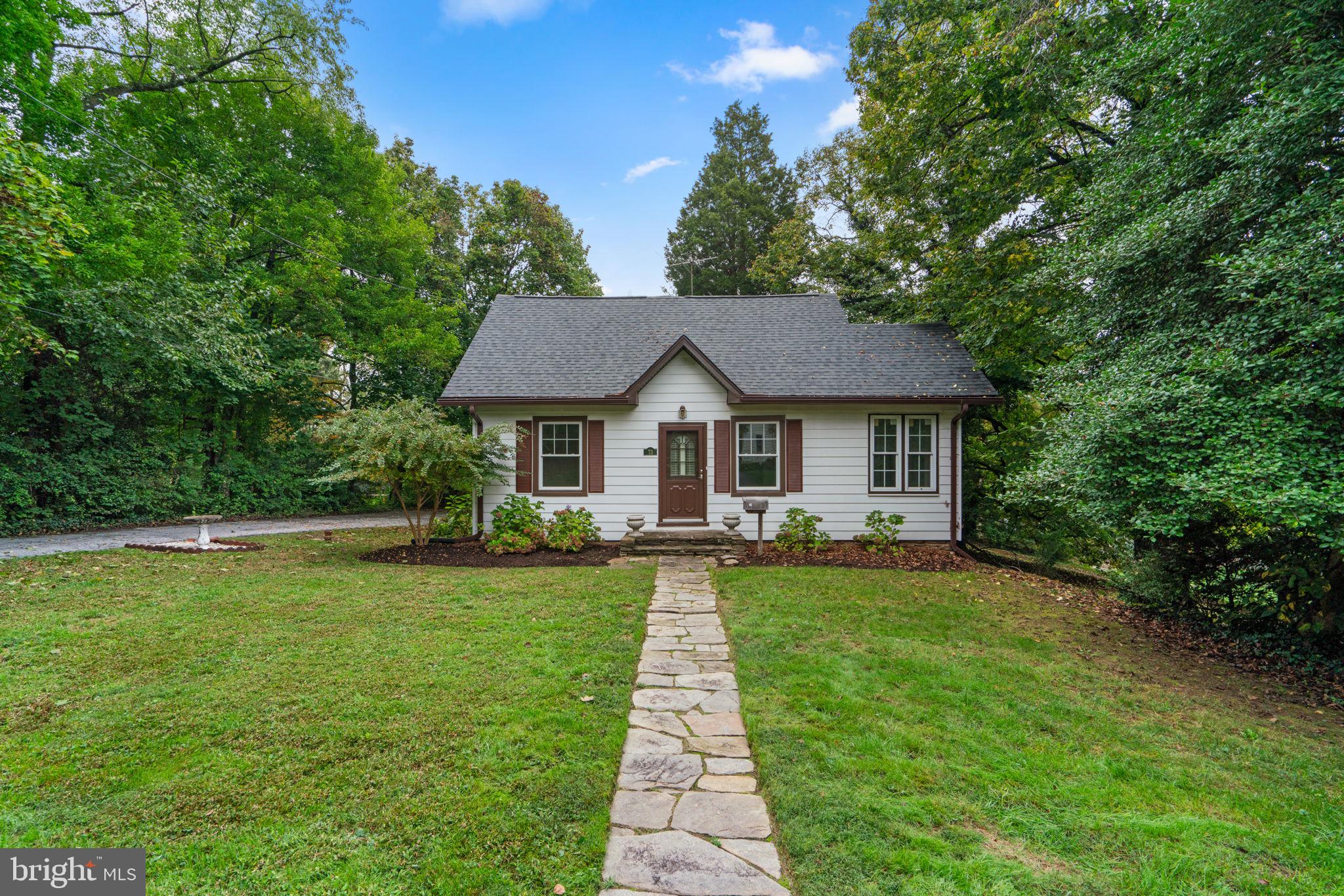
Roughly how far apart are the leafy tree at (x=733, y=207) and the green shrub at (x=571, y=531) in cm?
1985

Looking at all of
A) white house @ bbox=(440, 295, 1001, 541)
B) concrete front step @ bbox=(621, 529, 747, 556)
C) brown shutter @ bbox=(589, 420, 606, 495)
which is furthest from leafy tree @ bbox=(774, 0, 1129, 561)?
brown shutter @ bbox=(589, 420, 606, 495)

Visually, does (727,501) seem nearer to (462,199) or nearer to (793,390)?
(793,390)

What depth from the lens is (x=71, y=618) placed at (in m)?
5.14

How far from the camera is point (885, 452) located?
1018 cm

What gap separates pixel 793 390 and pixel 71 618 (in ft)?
32.7

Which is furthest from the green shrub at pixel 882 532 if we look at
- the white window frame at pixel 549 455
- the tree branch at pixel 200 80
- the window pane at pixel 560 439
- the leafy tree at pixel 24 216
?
the tree branch at pixel 200 80

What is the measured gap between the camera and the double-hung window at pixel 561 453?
1016cm

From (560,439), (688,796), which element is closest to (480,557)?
(560,439)

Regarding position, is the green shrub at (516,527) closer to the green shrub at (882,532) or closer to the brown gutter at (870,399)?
the brown gutter at (870,399)

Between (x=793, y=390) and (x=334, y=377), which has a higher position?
(x=334, y=377)

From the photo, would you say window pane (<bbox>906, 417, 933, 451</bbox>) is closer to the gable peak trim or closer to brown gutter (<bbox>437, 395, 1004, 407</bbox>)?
brown gutter (<bbox>437, 395, 1004, 407</bbox>)

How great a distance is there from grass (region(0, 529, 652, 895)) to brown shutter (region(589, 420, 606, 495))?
13.3 feet

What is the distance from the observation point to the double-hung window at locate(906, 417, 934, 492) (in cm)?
Answer: 1014

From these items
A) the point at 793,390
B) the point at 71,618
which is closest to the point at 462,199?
the point at 793,390
